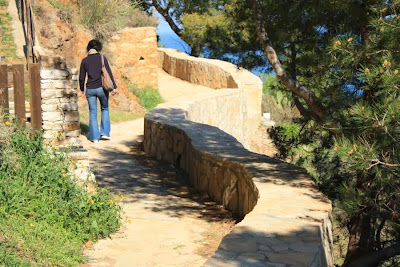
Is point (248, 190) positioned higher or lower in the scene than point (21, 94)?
lower

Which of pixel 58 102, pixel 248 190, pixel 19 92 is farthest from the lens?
pixel 58 102

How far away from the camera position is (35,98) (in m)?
7.50

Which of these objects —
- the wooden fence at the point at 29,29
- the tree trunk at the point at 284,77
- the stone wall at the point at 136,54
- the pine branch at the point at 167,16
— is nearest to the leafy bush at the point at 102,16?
the stone wall at the point at 136,54

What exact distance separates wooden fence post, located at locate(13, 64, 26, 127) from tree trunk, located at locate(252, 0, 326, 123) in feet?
9.45

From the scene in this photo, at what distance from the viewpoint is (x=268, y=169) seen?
23.1 feet

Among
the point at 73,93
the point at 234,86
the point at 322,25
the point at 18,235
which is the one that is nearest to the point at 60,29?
the point at 234,86

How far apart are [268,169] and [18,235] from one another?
9.60ft

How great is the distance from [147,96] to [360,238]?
9.94 meters

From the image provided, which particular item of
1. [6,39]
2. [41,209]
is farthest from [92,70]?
[41,209]

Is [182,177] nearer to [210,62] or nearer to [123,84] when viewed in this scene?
[123,84]

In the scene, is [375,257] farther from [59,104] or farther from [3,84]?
[3,84]

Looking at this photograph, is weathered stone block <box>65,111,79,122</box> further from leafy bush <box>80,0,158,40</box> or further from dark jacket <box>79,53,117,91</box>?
leafy bush <box>80,0,158,40</box>

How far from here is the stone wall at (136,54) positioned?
17547mm

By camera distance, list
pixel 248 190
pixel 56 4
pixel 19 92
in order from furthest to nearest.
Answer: pixel 56 4
pixel 19 92
pixel 248 190
